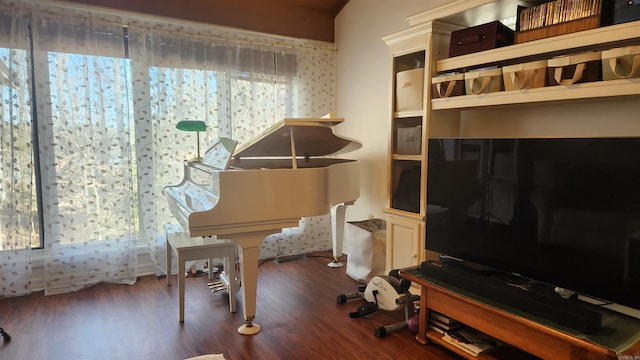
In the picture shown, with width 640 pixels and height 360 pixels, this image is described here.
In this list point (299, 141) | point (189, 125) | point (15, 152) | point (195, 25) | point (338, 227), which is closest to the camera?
point (299, 141)

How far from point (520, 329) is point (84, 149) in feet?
11.4

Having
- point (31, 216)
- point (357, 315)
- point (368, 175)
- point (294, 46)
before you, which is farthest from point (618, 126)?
point (31, 216)

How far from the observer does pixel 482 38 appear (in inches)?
96.7

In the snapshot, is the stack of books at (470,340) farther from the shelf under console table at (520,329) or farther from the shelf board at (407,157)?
the shelf board at (407,157)

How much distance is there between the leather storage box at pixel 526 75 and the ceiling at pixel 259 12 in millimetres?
2536

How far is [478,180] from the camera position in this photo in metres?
2.31

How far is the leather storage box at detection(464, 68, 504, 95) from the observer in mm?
2381

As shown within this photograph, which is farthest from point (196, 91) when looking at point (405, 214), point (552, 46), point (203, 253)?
point (552, 46)

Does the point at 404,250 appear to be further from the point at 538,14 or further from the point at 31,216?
the point at 31,216

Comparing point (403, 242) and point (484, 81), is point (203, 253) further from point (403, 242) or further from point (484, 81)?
point (484, 81)

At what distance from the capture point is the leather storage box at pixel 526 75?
215 centimetres

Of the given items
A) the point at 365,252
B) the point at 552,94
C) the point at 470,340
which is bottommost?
the point at 470,340

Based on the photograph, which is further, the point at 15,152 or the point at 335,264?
the point at 335,264

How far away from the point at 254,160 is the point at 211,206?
3.45 ft
